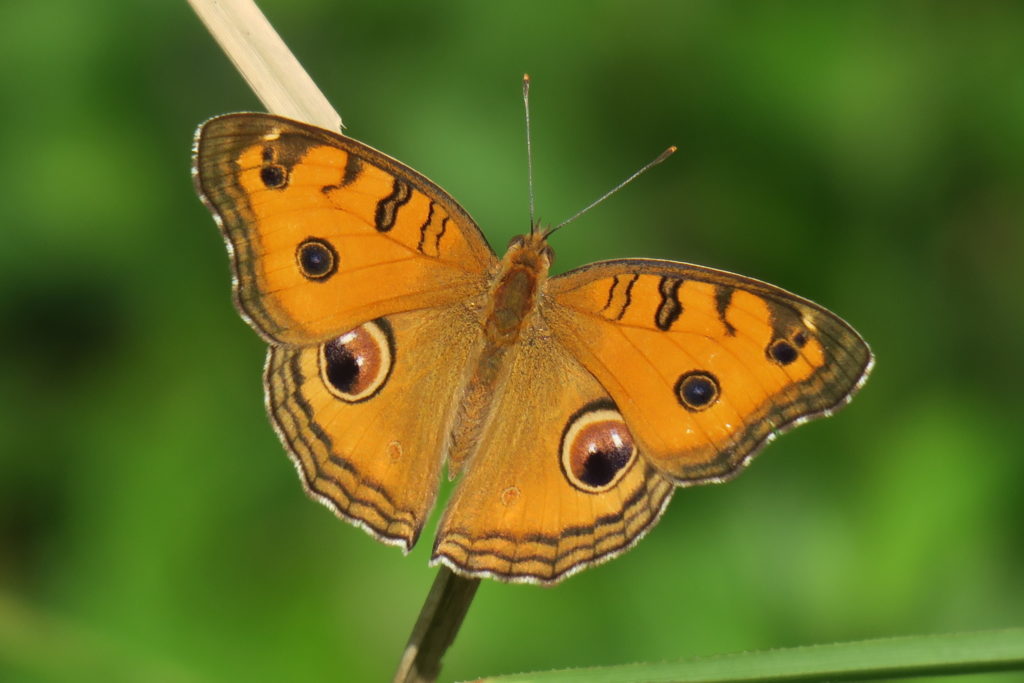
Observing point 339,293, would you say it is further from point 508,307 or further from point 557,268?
point 557,268

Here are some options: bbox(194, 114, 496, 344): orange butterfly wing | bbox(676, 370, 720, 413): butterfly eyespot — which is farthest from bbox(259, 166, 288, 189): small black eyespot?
bbox(676, 370, 720, 413): butterfly eyespot

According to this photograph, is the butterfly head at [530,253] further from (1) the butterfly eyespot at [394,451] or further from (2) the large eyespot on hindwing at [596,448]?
(1) the butterfly eyespot at [394,451]

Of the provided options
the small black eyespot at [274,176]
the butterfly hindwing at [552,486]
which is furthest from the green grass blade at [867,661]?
the small black eyespot at [274,176]

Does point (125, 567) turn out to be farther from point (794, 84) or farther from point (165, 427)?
point (794, 84)

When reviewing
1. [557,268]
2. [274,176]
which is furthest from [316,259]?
[557,268]

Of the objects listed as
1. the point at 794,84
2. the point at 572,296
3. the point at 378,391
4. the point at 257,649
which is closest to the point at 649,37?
the point at 794,84

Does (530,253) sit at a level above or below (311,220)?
below

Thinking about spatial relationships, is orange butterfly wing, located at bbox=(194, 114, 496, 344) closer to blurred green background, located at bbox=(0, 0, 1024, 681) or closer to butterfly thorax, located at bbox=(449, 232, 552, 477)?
butterfly thorax, located at bbox=(449, 232, 552, 477)
